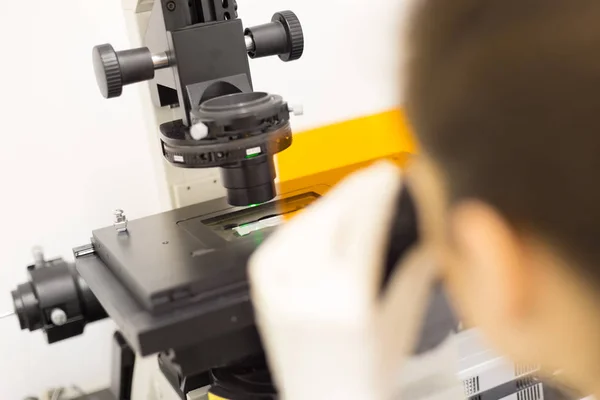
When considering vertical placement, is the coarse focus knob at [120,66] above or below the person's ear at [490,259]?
A: above

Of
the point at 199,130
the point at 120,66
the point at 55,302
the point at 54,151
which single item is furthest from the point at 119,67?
the point at 54,151

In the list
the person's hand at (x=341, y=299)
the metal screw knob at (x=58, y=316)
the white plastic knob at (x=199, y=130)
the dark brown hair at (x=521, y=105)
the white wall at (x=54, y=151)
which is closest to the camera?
the dark brown hair at (x=521, y=105)

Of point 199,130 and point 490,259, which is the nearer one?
point 490,259

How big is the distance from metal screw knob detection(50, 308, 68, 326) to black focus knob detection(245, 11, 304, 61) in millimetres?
375

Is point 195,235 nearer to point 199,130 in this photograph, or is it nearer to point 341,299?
point 199,130

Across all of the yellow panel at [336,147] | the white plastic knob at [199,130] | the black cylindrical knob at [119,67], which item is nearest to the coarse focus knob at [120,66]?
the black cylindrical knob at [119,67]

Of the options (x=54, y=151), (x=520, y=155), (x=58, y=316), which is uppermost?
(x=520, y=155)

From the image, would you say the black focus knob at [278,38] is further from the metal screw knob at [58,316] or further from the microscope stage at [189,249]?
the metal screw knob at [58,316]

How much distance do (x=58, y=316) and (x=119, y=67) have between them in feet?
0.96

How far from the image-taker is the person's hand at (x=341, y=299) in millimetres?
576

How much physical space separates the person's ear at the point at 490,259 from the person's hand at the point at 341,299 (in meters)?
0.16

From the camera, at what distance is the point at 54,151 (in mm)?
1144

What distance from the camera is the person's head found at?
328 mm

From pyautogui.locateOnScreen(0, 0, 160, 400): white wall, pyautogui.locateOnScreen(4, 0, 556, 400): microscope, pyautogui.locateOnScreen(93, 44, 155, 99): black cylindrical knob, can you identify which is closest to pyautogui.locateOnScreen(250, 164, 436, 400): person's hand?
pyautogui.locateOnScreen(4, 0, 556, 400): microscope
